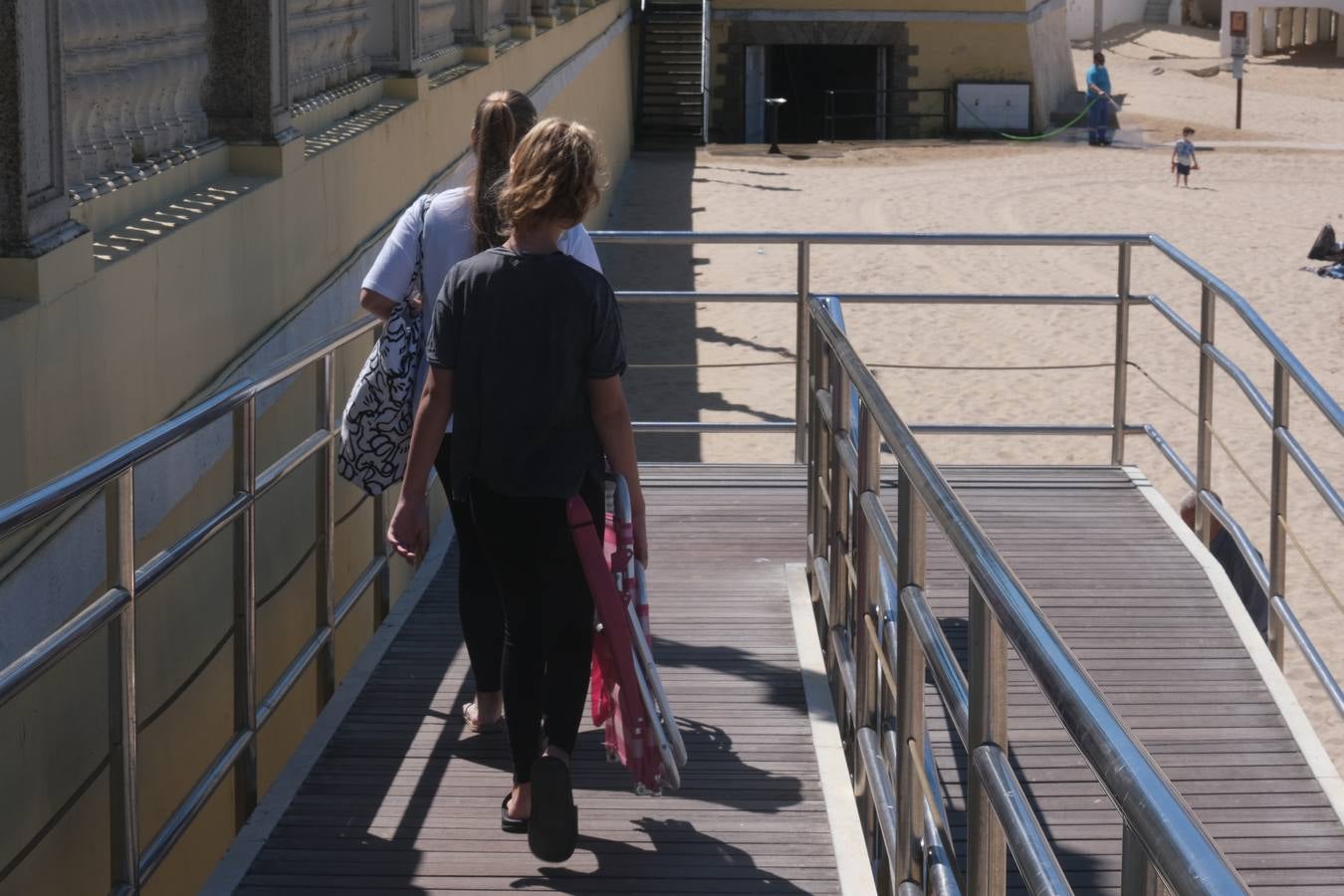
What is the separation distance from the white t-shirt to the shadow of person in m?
1.10

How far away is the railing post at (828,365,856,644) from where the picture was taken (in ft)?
15.4

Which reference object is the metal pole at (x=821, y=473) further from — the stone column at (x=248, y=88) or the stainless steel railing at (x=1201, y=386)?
the stone column at (x=248, y=88)

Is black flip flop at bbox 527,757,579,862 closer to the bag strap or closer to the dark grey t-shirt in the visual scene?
the dark grey t-shirt

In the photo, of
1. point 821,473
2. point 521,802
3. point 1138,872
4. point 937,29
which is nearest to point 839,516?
point 821,473

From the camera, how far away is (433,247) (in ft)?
13.9

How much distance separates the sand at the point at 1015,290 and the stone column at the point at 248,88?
3.20 meters

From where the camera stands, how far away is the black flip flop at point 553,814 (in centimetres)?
364

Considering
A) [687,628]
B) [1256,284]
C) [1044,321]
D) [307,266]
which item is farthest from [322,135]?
[1256,284]

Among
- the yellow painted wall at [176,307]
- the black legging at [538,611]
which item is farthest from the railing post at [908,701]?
the yellow painted wall at [176,307]

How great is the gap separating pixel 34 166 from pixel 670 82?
101 ft

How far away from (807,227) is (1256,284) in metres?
5.25

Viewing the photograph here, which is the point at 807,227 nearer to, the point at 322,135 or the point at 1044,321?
the point at 1044,321

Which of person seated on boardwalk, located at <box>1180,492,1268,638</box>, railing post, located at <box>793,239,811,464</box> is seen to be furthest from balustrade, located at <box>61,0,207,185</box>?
person seated on boardwalk, located at <box>1180,492,1268,638</box>

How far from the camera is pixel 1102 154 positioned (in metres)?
31.5
